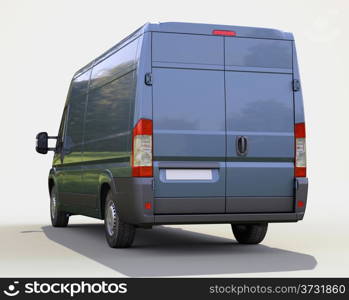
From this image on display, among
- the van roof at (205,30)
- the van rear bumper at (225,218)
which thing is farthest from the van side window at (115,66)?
the van rear bumper at (225,218)

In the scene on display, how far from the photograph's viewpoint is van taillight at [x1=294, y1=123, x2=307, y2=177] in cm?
1157

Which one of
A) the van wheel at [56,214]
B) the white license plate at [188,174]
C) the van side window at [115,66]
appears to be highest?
the van side window at [115,66]

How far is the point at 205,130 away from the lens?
11.2m

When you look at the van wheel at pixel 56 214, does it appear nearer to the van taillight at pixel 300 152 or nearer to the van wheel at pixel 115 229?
the van wheel at pixel 115 229

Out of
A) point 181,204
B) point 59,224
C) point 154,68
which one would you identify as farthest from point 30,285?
point 59,224

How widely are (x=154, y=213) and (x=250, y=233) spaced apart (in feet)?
8.52

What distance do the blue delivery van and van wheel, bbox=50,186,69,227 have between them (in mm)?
4672

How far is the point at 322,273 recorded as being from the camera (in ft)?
31.5

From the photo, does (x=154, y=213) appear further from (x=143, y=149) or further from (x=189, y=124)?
(x=189, y=124)

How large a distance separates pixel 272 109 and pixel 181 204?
1813mm

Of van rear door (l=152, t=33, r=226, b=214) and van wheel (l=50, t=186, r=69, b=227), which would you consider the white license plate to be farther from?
van wheel (l=50, t=186, r=69, b=227)

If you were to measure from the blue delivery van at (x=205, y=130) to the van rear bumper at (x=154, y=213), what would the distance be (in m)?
0.01

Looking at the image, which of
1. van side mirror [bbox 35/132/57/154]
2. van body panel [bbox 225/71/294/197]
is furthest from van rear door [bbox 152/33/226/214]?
van side mirror [bbox 35/132/57/154]

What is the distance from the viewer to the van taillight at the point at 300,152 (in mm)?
11570
